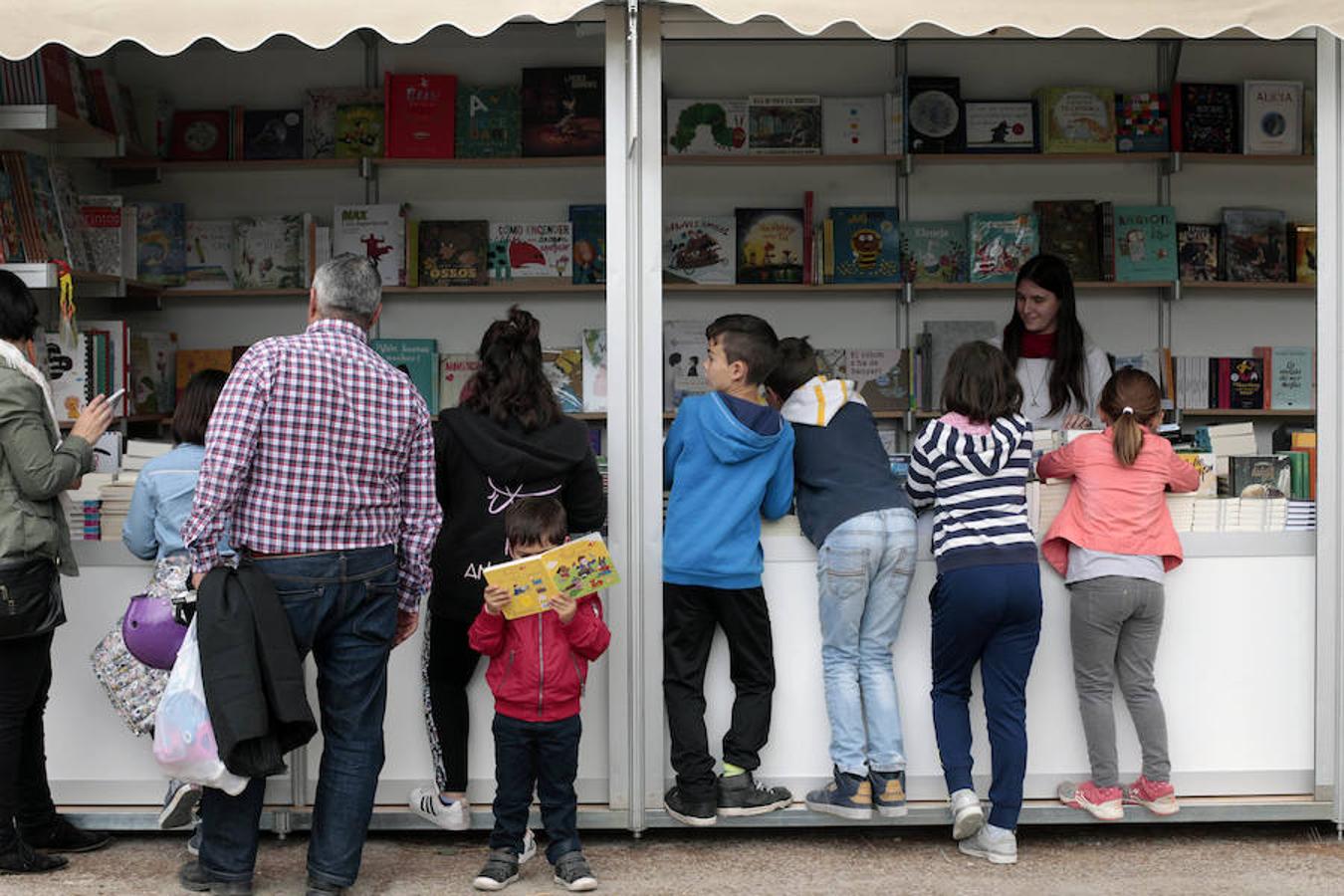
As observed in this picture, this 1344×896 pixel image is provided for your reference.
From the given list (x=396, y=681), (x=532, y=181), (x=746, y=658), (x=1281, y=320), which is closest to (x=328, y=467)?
(x=396, y=681)

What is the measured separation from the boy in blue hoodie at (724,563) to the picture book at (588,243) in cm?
228

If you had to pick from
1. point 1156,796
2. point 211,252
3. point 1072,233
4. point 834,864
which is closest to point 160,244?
point 211,252

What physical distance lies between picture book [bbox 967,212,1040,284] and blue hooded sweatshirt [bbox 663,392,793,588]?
101 inches

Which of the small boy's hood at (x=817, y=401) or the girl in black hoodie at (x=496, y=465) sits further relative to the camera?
the small boy's hood at (x=817, y=401)

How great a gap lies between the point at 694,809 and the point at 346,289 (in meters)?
1.71

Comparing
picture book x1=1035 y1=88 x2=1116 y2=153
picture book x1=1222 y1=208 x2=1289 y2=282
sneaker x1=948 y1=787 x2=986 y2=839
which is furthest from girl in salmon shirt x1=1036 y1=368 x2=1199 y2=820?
picture book x1=1222 y1=208 x2=1289 y2=282

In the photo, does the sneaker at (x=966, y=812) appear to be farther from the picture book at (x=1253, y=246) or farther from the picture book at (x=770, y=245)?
the picture book at (x=1253, y=246)

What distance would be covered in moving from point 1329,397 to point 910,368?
2.42 m

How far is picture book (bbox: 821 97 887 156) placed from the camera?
6469 millimetres

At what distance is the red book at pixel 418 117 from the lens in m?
6.38

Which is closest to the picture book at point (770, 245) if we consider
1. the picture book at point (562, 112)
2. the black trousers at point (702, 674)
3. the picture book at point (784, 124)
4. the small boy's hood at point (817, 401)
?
the picture book at point (784, 124)

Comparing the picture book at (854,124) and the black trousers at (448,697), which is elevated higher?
the picture book at (854,124)

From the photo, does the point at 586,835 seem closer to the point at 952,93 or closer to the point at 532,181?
the point at 532,181

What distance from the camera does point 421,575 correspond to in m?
3.82
